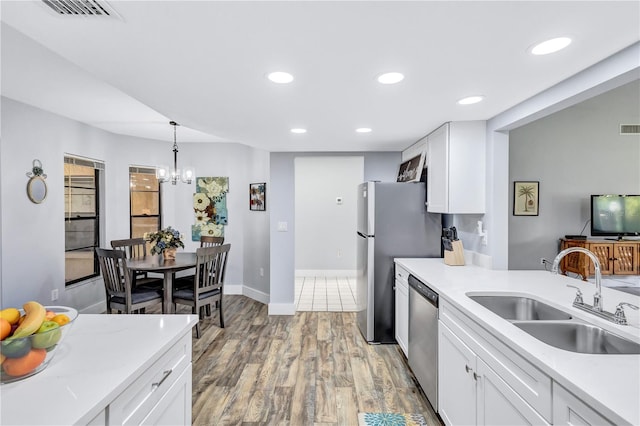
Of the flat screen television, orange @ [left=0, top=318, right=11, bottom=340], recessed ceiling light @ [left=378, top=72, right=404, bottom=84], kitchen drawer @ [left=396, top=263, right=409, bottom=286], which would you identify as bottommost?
kitchen drawer @ [left=396, top=263, right=409, bottom=286]

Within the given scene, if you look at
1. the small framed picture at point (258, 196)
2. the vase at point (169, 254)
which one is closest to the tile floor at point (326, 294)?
the small framed picture at point (258, 196)

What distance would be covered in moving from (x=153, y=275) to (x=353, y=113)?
4.54m

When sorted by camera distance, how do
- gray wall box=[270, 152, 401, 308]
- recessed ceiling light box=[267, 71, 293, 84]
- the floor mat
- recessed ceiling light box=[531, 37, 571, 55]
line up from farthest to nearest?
1. gray wall box=[270, 152, 401, 308]
2. the floor mat
3. recessed ceiling light box=[267, 71, 293, 84]
4. recessed ceiling light box=[531, 37, 571, 55]

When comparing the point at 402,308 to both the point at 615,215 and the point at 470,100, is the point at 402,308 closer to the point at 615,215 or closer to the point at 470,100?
the point at 470,100

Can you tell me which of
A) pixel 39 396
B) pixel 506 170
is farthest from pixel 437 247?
pixel 39 396

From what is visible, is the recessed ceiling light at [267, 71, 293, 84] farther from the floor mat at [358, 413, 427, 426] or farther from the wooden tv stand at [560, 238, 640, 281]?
the wooden tv stand at [560, 238, 640, 281]

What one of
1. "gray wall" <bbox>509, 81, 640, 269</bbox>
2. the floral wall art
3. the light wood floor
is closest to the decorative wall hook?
the floral wall art

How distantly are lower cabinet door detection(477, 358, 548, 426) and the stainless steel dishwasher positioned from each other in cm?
62

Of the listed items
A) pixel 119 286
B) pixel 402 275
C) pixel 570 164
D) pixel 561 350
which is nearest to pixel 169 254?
pixel 119 286

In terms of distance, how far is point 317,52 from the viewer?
154cm

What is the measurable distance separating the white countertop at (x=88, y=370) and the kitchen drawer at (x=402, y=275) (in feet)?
6.55

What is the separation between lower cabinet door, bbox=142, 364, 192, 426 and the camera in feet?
3.95

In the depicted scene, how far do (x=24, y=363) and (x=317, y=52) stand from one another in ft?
5.18

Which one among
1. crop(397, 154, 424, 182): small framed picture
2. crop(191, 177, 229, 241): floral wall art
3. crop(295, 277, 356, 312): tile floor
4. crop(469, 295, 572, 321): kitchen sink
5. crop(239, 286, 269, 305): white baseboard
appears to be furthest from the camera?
crop(191, 177, 229, 241): floral wall art
